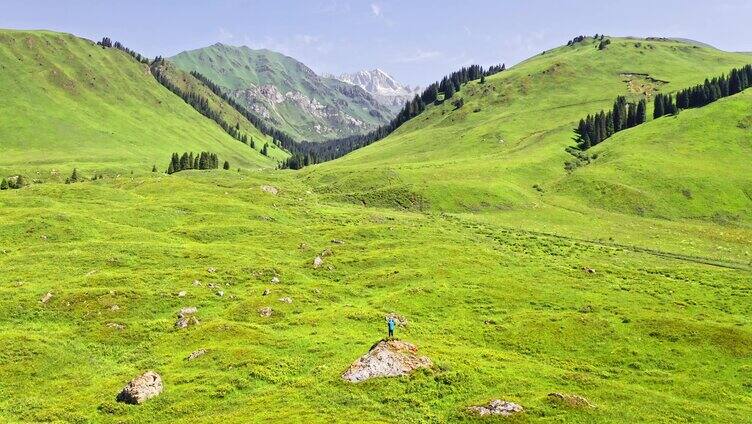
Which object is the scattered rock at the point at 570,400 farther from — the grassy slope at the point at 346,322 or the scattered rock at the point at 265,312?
the scattered rock at the point at 265,312

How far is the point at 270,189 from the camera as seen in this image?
137 meters

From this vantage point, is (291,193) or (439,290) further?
(291,193)

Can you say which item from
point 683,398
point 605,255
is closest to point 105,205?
point 605,255

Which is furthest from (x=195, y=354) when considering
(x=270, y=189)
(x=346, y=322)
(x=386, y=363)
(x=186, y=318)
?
(x=270, y=189)

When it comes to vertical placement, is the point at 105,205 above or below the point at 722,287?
above

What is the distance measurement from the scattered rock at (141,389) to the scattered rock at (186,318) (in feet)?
42.4

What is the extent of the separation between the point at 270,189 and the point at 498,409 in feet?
358

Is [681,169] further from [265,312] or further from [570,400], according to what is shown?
[570,400]

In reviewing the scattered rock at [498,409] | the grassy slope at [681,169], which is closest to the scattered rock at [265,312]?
the scattered rock at [498,409]

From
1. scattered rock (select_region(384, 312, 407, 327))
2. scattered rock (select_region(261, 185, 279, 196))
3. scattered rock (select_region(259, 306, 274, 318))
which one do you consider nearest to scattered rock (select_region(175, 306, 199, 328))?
scattered rock (select_region(259, 306, 274, 318))

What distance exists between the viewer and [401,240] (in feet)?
294

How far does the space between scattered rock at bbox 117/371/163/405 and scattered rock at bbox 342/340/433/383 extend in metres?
13.9

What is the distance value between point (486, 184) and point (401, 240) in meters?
58.3

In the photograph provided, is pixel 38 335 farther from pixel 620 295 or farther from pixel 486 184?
pixel 486 184
